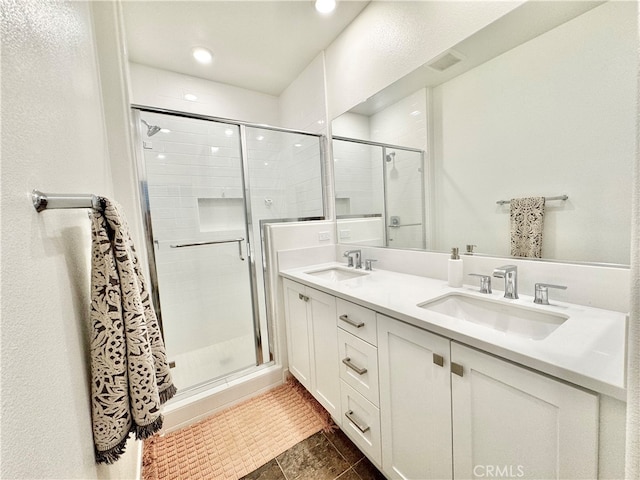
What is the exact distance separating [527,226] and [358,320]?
78 centimetres

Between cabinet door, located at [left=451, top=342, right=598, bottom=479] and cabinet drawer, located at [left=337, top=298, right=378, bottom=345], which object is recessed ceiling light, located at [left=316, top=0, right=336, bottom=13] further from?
cabinet door, located at [left=451, top=342, right=598, bottom=479]

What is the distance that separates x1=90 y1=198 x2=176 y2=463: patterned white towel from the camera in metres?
0.56

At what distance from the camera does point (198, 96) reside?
2244mm

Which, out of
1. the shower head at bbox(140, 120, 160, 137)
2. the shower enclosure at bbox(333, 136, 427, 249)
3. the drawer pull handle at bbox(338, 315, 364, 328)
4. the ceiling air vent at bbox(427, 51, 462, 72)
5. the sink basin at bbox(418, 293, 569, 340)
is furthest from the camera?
the shower head at bbox(140, 120, 160, 137)

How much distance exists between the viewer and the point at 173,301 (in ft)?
7.16

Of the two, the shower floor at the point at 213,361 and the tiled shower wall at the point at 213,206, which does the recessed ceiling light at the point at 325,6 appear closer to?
the tiled shower wall at the point at 213,206

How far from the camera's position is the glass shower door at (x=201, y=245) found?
6.64 ft

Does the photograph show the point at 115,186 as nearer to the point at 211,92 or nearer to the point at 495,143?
the point at 211,92

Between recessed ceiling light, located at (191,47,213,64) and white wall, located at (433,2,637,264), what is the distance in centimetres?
180

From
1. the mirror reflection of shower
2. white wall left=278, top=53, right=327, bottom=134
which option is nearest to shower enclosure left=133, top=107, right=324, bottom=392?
the mirror reflection of shower

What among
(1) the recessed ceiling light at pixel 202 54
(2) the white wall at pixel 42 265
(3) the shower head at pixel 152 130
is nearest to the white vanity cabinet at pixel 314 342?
(2) the white wall at pixel 42 265

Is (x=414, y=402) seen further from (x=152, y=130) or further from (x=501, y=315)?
(x=152, y=130)

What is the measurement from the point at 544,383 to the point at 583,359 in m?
0.10

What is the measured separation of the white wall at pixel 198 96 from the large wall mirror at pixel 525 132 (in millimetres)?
1430
